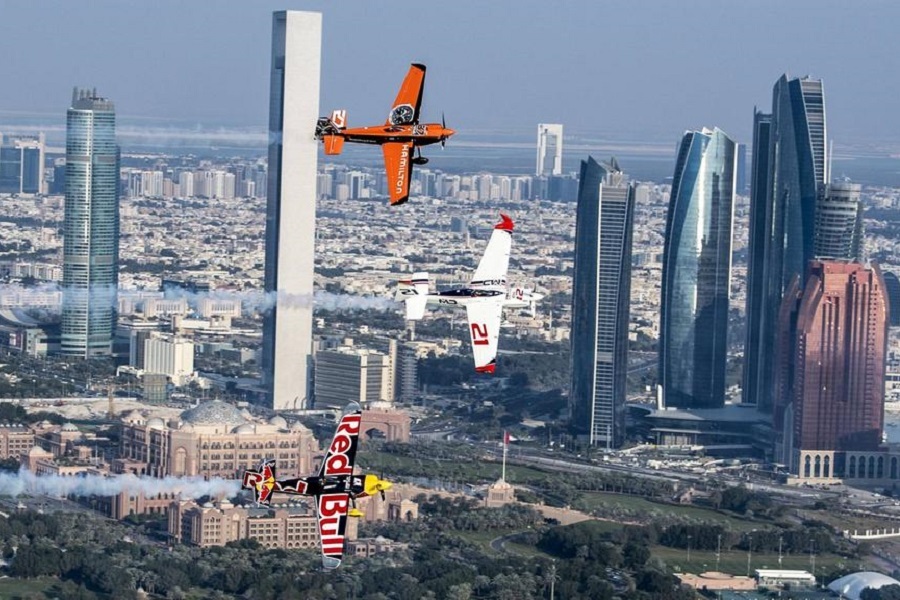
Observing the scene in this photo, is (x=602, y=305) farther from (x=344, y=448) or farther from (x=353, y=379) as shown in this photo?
(x=344, y=448)

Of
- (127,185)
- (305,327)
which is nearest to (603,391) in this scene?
(305,327)

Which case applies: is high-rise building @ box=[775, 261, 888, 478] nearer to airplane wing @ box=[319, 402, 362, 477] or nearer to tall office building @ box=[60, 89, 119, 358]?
tall office building @ box=[60, 89, 119, 358]

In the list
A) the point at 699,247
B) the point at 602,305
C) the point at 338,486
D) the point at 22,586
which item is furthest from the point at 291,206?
the point at 338,486

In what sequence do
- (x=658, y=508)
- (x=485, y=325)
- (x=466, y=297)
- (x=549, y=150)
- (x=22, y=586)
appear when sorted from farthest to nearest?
(x=549, y=150) < (x=658, y=508) < (x=22, y=586) < (x=466, y=297) < (x=485, y=325)

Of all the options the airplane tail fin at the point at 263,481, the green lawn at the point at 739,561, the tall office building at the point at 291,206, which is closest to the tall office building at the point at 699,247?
the tall office building at the point at 291,206

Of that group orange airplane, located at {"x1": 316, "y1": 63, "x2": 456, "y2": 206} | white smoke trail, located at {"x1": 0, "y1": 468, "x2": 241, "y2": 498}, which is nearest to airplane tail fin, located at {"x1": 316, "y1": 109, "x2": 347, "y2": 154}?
orange airplane, located at {"x1": 316, "y1": 63, "x2": 456, "y2": 206}

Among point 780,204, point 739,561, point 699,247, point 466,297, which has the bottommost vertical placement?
point 739,561

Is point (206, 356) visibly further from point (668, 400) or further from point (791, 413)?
point (791, 413)
